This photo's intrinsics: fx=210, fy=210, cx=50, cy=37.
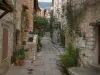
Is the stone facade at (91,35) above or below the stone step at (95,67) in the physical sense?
above

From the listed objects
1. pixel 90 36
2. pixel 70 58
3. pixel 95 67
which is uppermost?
pixel 90 36

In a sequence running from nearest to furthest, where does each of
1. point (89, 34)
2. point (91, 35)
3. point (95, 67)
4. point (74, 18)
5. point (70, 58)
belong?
1. point (95, 67)
2. point (91, 35)
3. point (89, 34)
4. point (70, 58)
5. point (74, 18)

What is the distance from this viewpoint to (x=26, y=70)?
10.3 metres

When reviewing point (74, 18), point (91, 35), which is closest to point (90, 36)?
point (91, 35)

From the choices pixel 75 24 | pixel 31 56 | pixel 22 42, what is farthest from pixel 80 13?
pixel 22 42

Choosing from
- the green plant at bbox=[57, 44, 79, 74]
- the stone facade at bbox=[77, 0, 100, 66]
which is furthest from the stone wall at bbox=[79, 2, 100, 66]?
the green plant at bbox=[57, 44, 79, 74]

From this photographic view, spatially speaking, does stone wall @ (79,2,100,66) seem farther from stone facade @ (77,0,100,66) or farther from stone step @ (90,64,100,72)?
stone step @ (90,64,100,72)

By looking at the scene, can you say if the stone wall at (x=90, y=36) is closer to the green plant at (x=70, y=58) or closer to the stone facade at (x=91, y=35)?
the stone facade at (x=91, y=35)

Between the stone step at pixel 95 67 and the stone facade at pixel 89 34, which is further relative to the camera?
the stone facade at pixel 89 34

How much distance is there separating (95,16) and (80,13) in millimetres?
1566

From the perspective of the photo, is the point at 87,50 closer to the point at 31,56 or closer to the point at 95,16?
the point at 95,16

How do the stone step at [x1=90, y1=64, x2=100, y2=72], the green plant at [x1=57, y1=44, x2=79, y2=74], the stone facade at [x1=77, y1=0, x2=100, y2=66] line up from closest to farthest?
the stone step at [x1=90, y1=64, x2=100, y2=72] → the stone facade at [x1=77, y1=0, x2=100, y2=66] → the green plant at [x1=57, y1=44, x2=79, y2=74]

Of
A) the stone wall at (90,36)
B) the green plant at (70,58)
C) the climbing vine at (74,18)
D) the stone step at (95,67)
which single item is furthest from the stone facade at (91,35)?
the climbing vine at (74,18)

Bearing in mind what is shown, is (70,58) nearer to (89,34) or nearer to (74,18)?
(89,34)
